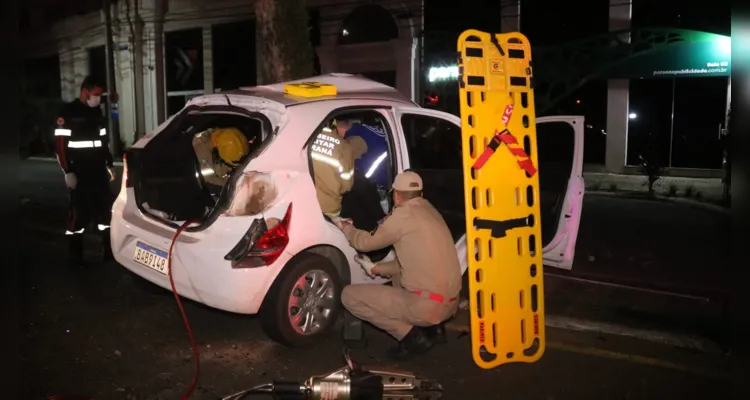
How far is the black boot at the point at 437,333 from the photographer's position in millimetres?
5082

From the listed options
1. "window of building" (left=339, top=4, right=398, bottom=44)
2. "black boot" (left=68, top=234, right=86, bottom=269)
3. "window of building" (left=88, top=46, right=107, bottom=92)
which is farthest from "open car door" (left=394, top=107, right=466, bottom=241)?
"window of building" (left=88, top=46, right=107, bottom=92)

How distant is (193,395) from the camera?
436cm

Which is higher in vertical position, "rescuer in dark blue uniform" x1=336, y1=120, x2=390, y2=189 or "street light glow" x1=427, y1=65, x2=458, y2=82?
"street light glow" x1=427, y1=65, x2=458, y2=82

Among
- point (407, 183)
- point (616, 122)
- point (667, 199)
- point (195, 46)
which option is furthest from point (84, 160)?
point (195, 46)

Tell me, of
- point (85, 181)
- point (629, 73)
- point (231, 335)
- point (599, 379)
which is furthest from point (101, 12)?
point (599, 379)

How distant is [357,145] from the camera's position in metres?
6.02

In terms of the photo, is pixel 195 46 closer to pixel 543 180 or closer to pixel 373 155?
pixel 373 155

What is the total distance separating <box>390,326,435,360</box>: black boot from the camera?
4988mm

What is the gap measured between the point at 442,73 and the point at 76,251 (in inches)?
536

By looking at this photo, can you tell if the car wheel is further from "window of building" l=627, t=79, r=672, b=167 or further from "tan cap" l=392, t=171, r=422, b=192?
"window of building" l=627, t=79, r=672, b=167

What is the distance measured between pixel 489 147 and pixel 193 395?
2477 mm

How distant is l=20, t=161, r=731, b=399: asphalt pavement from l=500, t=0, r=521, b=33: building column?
12.6 m

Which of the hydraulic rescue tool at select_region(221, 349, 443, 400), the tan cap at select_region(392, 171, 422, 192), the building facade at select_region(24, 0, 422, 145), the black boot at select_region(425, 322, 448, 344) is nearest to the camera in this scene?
the hydraulic rescue tool at select_region(221, 349, 443, 400)

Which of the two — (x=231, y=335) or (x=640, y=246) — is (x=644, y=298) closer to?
(x=640, y=246)
